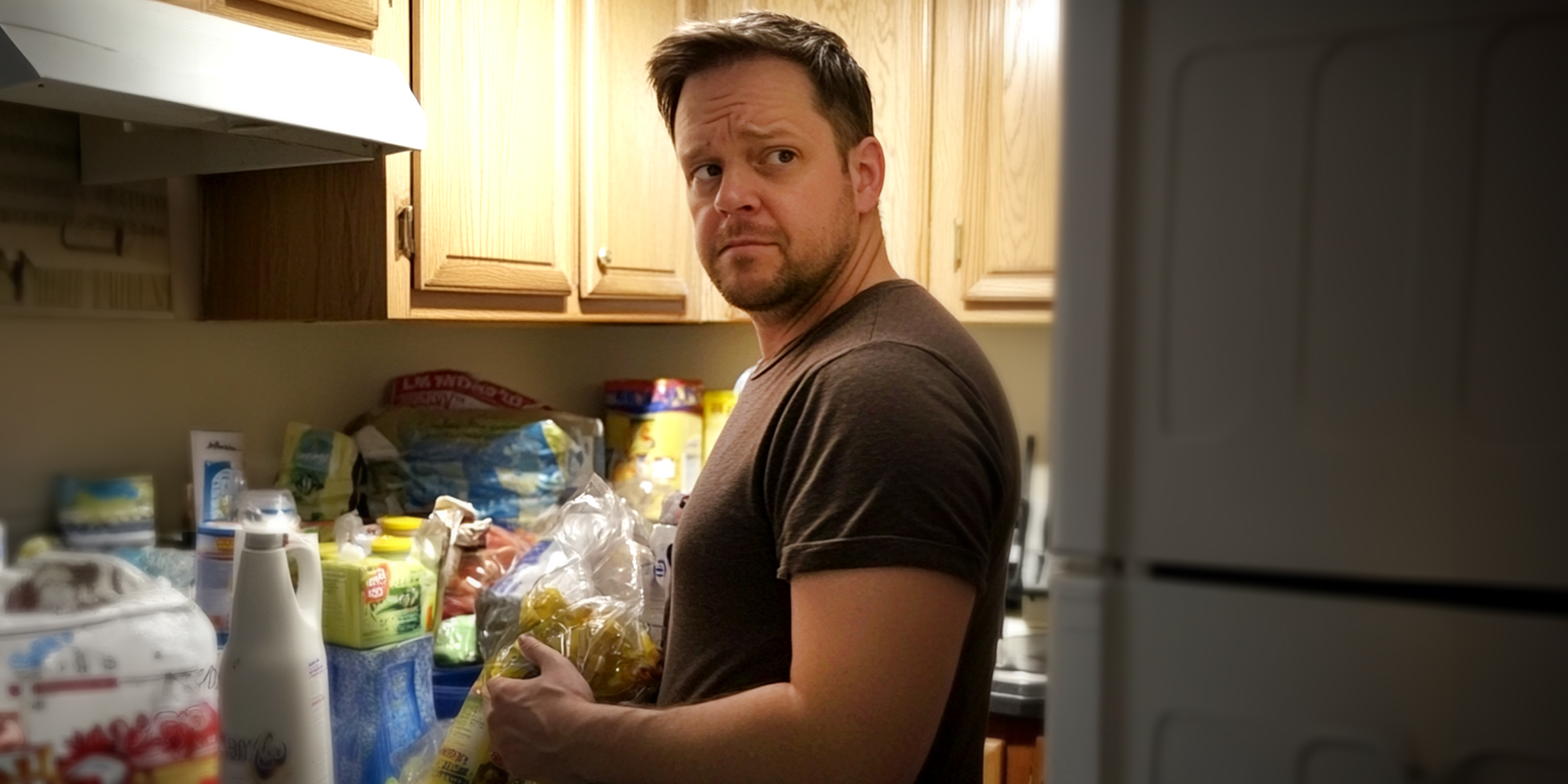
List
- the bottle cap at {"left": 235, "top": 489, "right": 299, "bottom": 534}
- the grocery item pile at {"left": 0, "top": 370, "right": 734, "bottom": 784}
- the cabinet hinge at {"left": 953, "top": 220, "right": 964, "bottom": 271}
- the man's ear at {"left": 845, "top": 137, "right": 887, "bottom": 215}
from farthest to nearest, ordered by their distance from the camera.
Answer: the cabinet hinge at {"left": 953, "top": 220, "right": 964, "bottom": 271} < the bottle cap at {"left": 235, "top": 489, "right": 299, "bottom": 534} < the man's ear at {"left": 845, "top": 137, "right": 887, "bottom": 215} < the grocery item pile at {"left": 0, "top": 370, "right": 734, "bottom": 784}

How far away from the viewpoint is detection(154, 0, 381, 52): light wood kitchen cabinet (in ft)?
4.17

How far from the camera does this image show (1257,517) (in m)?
0.52

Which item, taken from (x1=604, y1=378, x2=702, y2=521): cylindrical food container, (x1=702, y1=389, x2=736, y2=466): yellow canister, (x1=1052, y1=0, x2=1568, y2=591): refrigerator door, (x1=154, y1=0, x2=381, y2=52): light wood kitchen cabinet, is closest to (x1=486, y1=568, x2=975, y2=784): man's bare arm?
(x1=1052, y1=0, x2=1568, y2=591): refrigerator door

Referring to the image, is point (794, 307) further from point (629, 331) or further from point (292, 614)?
point (629, 331)

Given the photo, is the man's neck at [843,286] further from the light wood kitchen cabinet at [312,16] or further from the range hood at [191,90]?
the light wood kitchen cabinet at [312,16]

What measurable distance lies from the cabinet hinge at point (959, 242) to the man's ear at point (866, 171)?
2.46ft

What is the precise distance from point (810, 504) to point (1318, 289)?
45 cm

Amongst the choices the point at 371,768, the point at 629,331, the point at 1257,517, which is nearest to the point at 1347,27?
the point at 1257,517

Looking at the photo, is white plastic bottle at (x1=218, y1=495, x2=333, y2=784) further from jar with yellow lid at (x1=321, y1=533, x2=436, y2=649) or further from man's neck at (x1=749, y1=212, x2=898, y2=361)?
man's neck at (x1=749, y1=212, x2=898, y2=361)

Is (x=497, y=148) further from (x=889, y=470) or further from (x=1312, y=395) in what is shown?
(x=1312, y=395)

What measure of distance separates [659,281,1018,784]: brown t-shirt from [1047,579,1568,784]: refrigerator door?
28 cm

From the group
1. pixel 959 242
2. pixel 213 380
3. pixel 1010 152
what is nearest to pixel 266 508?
pixel 213 380

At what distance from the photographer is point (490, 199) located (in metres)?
1.62

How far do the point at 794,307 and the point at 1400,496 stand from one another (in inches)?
28.3
